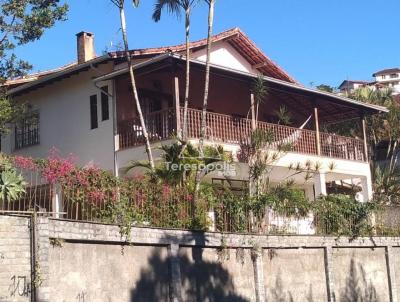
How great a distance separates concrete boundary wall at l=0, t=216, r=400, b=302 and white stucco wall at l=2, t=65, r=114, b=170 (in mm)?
5949

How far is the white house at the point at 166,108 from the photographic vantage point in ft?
58.5

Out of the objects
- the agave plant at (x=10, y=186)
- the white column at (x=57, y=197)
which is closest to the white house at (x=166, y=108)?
the white column at (x=57, y=197)

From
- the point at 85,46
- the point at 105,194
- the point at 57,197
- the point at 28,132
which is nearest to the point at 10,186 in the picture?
the point at 57,197

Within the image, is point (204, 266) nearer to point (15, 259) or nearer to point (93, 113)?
point (15, 259)

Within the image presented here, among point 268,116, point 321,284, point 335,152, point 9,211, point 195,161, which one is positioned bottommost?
point 321,284

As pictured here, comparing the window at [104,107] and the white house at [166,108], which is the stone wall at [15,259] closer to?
the white house at [166,108]

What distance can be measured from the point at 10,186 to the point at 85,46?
43.9 ft

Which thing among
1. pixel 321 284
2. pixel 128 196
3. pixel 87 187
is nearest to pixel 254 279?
pixel 321 284

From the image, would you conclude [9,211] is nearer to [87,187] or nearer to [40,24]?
[87,187]

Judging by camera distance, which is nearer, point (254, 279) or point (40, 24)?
point (254, 279)

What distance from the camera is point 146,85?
19.2m

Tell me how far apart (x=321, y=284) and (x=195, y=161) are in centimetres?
507

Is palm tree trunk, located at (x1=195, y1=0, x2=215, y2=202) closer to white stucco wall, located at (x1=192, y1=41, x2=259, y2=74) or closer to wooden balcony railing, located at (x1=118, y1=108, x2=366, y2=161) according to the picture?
wooden balcony railing, located at (x1=118, y1=108, x2=366, y2=161)

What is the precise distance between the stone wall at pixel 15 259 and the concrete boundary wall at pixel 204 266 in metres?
0.04
